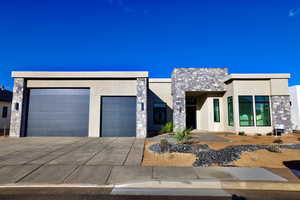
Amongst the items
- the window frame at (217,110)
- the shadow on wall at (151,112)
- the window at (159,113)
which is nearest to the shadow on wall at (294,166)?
the window frame at (217,110)

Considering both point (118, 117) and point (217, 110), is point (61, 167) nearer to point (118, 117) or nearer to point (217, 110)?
point (118, 117)

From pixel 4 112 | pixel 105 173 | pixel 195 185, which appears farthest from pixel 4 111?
pixel 195 185

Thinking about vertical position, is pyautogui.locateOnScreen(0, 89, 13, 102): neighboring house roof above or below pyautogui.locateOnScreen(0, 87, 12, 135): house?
above

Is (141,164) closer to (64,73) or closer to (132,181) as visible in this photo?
(132,181)

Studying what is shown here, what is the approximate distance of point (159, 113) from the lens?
17.7 metres

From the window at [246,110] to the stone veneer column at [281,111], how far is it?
6.02 feet

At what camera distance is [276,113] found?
12859mm

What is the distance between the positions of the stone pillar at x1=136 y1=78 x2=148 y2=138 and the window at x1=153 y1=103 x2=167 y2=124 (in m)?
5.92

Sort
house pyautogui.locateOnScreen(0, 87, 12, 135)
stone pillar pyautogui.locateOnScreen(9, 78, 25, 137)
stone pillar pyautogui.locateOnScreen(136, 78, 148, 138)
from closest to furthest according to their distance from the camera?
1. stone pillar pyautogui.locateOnScreen(9, 78, 25, 137)
2. stone pillar pyautogui.locateOnScreen(136, 78, 148, 138)
3. house pyautogui.locateOnScreen(0, 87, 12, 135)

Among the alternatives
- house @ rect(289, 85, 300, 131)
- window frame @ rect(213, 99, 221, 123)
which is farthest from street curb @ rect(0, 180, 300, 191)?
house @ rect(289, 85, 300, 131)

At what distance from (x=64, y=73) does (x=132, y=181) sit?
36.1ft

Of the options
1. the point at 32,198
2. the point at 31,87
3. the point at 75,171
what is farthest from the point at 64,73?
the point at 32,198

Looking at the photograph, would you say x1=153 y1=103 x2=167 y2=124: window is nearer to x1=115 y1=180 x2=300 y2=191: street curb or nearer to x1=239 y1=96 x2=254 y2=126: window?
x1=239 y1=96 x2=254 y2=126: window

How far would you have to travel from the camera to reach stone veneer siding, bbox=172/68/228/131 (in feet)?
47.8
